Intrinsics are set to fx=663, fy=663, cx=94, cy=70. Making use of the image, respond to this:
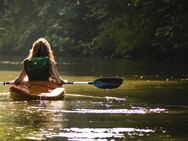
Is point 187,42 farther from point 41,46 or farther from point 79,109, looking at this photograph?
point 79,109

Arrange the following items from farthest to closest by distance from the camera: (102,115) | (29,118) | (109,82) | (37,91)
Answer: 1. (109,82)
2. (37,91)
3. (102,115)
4. (29,118)

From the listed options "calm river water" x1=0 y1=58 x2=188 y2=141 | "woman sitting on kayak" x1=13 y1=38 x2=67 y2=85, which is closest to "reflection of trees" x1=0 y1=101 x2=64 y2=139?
"calm river water" x1=0 y1=58 x2=188 y2=141

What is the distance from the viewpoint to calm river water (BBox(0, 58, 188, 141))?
9852 mm

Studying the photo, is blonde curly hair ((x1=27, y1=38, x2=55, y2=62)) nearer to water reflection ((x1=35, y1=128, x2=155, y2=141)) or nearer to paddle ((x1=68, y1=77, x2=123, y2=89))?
paddle ((x1=68, y1=77, x2=123, y2=89))

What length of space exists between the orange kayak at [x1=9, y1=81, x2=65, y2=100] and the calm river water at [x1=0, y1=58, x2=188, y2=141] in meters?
0.25

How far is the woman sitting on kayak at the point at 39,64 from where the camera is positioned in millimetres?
15688

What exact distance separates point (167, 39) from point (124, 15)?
28.1 feet

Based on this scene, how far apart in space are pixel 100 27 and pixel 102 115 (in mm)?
33128

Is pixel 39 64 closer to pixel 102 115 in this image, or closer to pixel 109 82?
pixel 109 82

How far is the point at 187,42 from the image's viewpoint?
109 ft

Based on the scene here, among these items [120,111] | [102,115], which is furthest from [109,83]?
[102,115]

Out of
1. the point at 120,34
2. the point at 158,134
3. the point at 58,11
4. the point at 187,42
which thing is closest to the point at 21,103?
the point at 158,134

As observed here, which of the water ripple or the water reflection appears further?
the water ripple

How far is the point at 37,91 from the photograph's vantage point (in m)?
15.4
